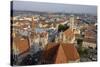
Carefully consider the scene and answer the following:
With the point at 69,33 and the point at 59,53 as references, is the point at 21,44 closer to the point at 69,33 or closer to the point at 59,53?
the point at 59,53

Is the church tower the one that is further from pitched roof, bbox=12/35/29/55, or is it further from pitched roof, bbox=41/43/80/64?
pitched roof, bbox=12/35/29/55

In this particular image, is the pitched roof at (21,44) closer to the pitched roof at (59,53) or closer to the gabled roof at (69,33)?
the pitched roof at (59,53)

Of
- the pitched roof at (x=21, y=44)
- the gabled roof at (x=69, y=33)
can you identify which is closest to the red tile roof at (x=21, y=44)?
the pitched roof at (x=21, y=44)

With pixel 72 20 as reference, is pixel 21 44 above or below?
below

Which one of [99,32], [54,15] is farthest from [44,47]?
[99,32]

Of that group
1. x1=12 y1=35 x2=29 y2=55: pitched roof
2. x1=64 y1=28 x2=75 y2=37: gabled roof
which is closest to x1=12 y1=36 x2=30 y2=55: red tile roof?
x1=12 y1=35 x2=29 y2=55: pitched roof

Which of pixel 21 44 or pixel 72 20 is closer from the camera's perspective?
pixel 21 44

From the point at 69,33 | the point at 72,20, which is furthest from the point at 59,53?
the point at 72,20
